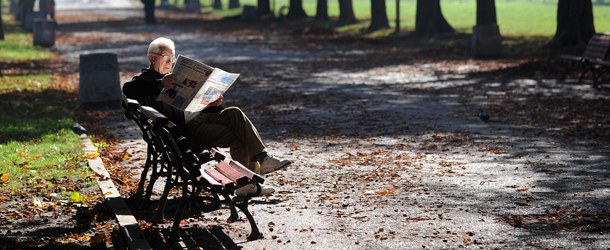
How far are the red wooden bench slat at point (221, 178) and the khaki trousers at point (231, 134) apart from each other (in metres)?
0.45

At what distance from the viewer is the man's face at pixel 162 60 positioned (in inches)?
218

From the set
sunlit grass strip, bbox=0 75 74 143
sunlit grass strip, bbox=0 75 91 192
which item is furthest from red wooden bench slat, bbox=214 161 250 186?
sunlit grass strip, bbox=0 75 74 143

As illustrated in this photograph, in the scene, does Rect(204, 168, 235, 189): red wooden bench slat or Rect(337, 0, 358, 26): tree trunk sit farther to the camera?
Rect(337, 0, 358, 26): tree trunk

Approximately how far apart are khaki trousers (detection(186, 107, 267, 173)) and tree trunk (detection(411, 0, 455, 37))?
20832 mm

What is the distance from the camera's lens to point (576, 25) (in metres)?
17.9

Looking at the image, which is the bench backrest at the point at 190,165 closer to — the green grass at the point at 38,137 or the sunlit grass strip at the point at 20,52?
the green grass at the point at 38,137

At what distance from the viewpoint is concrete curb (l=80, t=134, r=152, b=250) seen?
15.5 feet

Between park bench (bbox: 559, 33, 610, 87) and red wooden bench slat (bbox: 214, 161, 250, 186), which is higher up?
red wooden bench slat (bbox: 214, 161, 250, 186)

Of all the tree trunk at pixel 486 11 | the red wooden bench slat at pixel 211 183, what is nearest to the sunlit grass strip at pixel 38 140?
the red wooden bench slat at pixel 211 183

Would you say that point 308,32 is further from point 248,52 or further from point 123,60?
point 123,60

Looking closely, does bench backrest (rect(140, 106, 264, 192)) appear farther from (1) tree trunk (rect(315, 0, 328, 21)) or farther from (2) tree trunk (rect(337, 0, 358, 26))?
(1) tree trunk (rect(315, 0, 328, 21))

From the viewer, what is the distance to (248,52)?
22.7m

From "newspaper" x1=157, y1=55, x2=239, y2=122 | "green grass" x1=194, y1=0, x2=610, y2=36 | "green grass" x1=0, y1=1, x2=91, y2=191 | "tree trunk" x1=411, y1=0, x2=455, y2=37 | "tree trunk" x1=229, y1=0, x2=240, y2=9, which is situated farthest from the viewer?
"tree trunk" x1=229, y1=0, x2=240, y2=9

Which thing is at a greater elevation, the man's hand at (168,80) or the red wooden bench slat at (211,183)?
the man's hand at (168,80)
